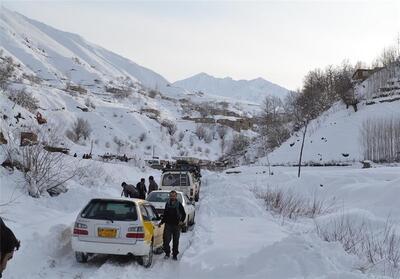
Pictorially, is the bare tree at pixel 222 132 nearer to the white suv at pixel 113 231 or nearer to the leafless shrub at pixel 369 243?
the leafless shrub at pixel 369 243

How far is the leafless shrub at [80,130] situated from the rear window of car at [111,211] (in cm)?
9339

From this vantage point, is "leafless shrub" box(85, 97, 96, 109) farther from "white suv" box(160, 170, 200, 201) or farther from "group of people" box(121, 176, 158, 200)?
"group of people" box(121, 176, 158, 200)

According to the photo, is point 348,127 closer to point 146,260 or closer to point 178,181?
point 178,181

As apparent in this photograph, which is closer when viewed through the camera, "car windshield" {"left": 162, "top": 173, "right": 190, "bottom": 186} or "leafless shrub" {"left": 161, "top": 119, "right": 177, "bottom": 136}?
"car windshield" {"left": 162, "top": 173, "right": 190, "bottom": 186}

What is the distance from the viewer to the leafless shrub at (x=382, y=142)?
5591 centimetres

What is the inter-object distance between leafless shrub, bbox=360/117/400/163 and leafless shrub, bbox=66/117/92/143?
62.9 meters

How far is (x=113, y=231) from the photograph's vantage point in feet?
35.4

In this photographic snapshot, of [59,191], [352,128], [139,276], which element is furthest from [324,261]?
[352,128]

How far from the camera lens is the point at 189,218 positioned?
704 inches

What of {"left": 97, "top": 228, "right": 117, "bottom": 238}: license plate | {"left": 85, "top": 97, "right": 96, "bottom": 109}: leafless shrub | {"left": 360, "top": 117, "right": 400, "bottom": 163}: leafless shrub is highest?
{"left": 85, "top": 97, "right": 96, "bottom": 109}: leafless shrub

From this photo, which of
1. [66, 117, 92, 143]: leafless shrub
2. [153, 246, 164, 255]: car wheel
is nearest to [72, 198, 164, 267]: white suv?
[153, 246, 164, 255]: car wheel

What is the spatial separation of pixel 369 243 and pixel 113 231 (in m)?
6.20

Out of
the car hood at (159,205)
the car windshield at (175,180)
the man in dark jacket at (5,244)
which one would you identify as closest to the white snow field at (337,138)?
the car windshield at (175,180)

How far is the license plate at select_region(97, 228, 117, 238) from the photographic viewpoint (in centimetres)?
→ 1079
